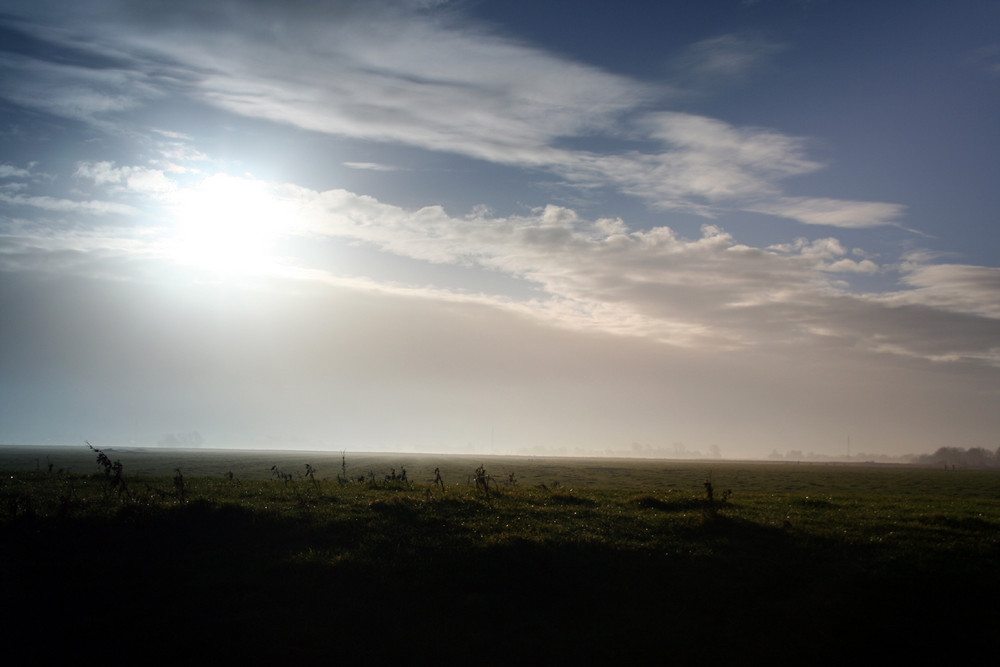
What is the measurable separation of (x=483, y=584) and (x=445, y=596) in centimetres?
128

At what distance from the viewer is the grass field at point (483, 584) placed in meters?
12.4

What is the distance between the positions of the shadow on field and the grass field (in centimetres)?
5

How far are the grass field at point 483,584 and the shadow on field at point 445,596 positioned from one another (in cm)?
5

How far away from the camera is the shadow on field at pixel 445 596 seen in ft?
40.3

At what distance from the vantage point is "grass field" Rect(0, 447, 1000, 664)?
12383mm

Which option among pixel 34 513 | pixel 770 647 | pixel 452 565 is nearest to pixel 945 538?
pixel 770 647

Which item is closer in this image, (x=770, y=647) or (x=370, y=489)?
(x=770, y=647)

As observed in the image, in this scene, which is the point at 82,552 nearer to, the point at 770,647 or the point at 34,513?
the point at 34,513

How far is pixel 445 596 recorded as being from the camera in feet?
46.1

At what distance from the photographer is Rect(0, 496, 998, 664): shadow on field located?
40.3ft

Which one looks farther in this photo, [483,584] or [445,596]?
[483,584]

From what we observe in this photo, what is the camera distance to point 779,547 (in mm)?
17422

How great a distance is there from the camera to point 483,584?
1488 cm

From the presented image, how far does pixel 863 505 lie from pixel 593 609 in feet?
62.8
